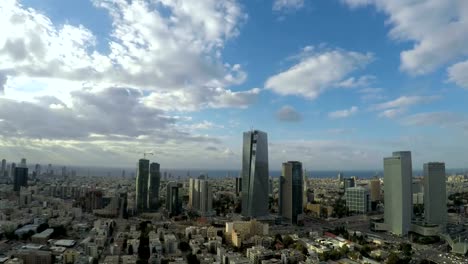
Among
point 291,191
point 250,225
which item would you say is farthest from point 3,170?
point 250,225

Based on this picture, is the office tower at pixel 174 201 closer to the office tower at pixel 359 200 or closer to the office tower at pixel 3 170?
the office tower at pixel 359 200

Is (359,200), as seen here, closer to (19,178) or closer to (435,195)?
(435,195)

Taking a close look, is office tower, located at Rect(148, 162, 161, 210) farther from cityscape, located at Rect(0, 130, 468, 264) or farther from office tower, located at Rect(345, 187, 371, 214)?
office tower, located at Rect(345, 187, 371, 214)

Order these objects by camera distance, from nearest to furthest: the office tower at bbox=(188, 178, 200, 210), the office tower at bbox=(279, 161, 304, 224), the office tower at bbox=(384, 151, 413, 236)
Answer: the office tower at bbox=(384, 151, 413, 236)
the office tower at bbox=(279, 161, 304, 224)
the office tower at bbox=(188, 178, 200, 210)

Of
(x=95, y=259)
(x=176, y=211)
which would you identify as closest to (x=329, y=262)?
(x=95, y=259)

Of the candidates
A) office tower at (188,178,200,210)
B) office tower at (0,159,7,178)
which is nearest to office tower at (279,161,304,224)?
office tower at (188,178,200,210)

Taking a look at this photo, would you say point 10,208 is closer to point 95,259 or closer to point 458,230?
point 95,259
